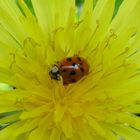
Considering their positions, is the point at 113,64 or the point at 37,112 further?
the point at 113,64

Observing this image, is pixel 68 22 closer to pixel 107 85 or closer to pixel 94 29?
pixel 94 29

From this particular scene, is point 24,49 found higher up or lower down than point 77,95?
higher up

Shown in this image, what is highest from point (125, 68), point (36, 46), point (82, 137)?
point (36, 46)

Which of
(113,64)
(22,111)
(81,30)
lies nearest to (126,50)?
(113,64)
